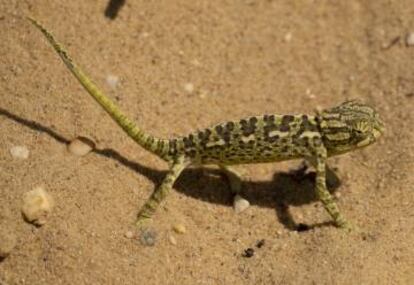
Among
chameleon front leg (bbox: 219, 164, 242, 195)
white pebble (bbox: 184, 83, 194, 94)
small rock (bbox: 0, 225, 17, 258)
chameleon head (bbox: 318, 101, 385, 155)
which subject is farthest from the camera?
white pebble (bbox: 184, 83, 194, 94)

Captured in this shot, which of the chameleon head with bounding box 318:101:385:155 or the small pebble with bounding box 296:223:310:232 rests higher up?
the chameleon head with bounding box 318:101:385:155

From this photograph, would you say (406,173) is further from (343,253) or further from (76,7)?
(76,7)

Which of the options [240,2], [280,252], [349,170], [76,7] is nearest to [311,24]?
[240,2]

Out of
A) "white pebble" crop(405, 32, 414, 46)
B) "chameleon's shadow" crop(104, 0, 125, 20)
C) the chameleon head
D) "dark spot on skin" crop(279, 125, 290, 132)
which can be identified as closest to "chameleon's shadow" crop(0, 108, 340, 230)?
the chameleon head

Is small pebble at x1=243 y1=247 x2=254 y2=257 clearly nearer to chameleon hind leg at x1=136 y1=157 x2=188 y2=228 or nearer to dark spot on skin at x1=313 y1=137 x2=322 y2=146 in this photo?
chameleon hind leg at x1=136 y1=157 x2=188 y2=228

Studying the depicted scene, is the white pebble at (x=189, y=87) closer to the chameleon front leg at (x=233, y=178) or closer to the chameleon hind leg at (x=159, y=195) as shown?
the chameleon front leg at (x=233, y=178)

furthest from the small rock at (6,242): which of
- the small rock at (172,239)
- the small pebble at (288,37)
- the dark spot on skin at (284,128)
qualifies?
the small pebble at (288,37)
